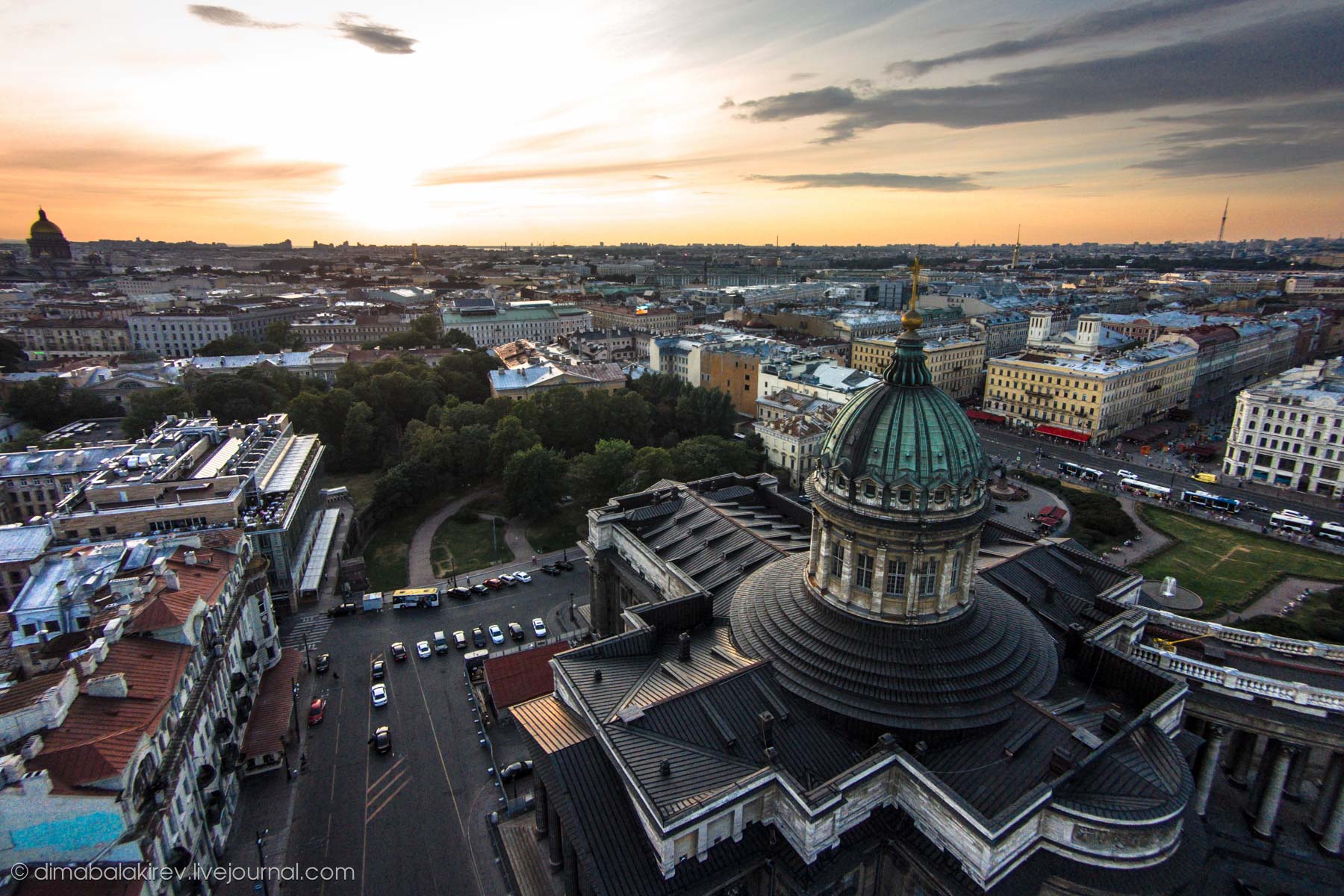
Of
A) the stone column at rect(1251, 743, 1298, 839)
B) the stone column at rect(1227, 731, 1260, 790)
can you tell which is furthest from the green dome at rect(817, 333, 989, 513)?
the stone column at rect(1227, 731, 1260, 790)

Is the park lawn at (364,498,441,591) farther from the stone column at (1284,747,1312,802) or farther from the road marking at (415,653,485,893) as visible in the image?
the stone column at (1284,747,1312,802)

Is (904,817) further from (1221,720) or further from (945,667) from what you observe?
(1221,720)

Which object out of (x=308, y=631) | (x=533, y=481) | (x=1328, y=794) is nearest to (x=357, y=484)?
(x=533, y=481)

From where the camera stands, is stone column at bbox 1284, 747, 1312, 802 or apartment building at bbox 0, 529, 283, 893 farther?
stone column at bbox 1284, 747, 1312, 802

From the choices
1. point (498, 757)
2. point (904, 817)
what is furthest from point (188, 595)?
point (904, 817)

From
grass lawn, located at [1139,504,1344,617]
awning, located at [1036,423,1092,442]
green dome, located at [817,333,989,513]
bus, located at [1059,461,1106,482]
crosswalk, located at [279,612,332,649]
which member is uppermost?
green dome, located at [817,333,989,513]

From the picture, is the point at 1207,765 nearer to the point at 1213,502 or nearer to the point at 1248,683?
the point at 1248,683

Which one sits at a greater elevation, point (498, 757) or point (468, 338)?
point (468, 338)
